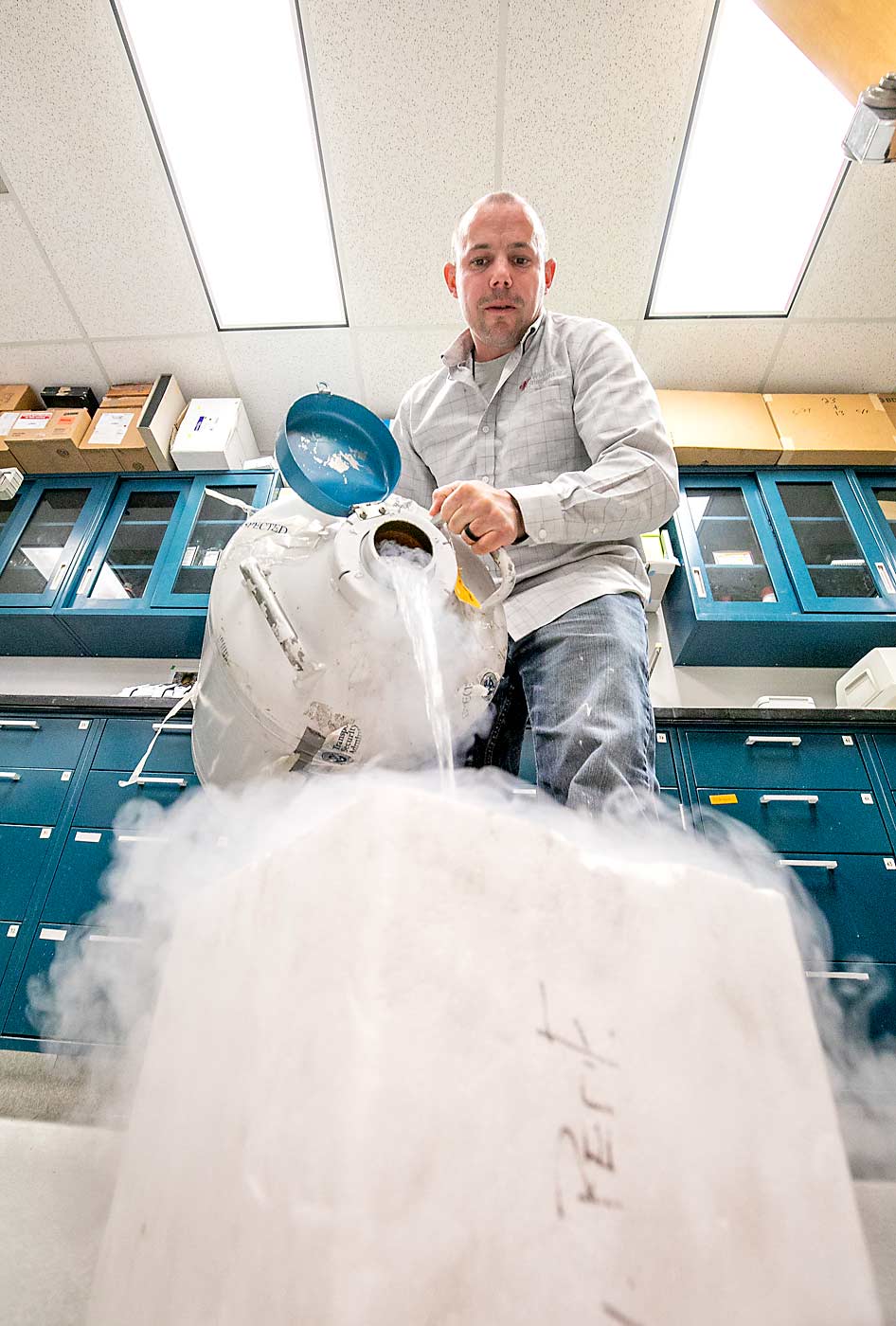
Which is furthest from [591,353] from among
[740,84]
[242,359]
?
[242,359]

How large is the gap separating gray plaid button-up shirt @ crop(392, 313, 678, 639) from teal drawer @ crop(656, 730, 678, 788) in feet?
2.83

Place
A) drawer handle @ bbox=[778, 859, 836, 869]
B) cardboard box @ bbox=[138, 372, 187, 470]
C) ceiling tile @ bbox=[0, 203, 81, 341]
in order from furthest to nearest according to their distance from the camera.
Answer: cardboard box @ bbox=[138, 372, 187, 470], ceiling tile @ bbox=[0, 203, 81, 341], drawer handle @ bbox=[778, 859, 836, 869]

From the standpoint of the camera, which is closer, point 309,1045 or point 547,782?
point 309,1045

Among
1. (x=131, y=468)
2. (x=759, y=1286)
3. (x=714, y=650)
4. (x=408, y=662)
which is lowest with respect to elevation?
(x=759, y=1286)

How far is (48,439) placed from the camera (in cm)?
257

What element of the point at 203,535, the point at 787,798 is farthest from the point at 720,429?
the point at 203,535

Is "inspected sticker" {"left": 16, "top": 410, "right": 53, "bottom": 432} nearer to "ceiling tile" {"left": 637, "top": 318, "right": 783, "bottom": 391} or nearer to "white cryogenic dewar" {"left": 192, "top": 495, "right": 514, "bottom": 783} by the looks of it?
"ceiling tile" {"left": 637, "top": 318, "right": 783, "bottom": 391}

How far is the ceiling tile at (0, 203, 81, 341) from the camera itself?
7.29 feet

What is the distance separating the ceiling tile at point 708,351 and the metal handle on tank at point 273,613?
2.13 m

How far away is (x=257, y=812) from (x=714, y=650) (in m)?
2.02

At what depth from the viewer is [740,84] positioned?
1.90m

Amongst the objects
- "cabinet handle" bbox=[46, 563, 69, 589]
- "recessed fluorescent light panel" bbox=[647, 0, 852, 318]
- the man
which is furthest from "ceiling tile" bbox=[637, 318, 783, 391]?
"cabinet handle" bbox=[46, 563, 69, 589]

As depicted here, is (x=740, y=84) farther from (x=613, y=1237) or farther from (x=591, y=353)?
(x=613, y=1237)

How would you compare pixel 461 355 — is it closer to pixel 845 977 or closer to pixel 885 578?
pixel 845 977
